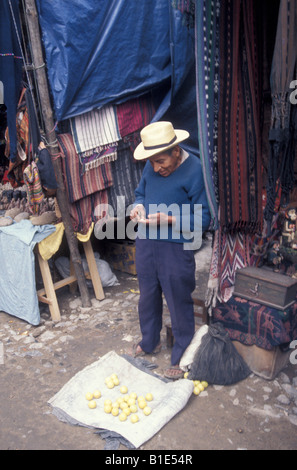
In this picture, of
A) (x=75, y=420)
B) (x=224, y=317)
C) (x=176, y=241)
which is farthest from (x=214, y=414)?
(x=176, y=241)

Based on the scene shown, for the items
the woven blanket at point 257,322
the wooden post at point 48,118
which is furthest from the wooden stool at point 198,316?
the wooden post at point 48,118

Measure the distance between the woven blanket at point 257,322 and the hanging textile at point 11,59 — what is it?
2.60 meters

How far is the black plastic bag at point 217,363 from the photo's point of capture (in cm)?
319

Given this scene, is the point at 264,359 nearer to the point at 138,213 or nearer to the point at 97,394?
the point at 97,394

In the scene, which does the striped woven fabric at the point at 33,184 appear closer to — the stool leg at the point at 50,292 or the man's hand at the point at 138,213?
the stool leg at the point at 50,292

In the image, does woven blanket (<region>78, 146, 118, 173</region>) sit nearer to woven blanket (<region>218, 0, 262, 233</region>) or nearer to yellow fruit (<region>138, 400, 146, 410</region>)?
woven blanket (<region>218, 0, 262, 233</region>)

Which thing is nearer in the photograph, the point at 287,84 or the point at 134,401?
the point at 287,84

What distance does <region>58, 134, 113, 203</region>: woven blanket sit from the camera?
409 centimetres

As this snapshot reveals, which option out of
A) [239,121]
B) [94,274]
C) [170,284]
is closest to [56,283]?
[94,274]

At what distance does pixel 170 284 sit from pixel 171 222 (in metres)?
0.52

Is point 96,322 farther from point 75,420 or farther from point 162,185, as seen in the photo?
point 162,185

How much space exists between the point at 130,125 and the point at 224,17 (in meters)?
1.88

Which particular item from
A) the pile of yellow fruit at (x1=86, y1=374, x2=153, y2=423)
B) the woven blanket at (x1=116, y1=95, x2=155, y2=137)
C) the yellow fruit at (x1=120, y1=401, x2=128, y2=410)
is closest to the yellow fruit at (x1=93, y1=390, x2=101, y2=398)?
the pile of yellow fruit at (x1=86, y1=374, x2=153, y2=423)
